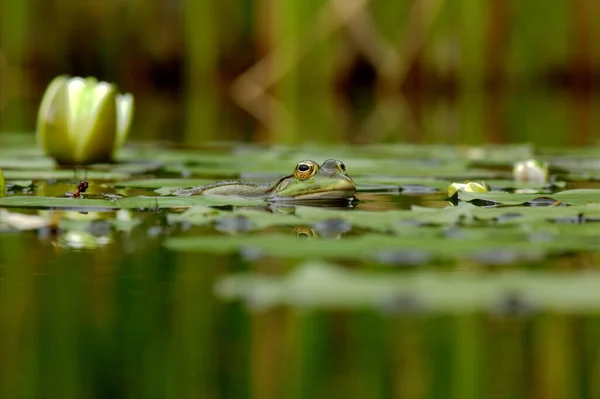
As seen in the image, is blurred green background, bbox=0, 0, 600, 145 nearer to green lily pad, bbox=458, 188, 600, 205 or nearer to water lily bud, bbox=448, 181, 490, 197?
water lily bud, bbox=448, 181, 490, 197

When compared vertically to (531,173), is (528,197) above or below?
below

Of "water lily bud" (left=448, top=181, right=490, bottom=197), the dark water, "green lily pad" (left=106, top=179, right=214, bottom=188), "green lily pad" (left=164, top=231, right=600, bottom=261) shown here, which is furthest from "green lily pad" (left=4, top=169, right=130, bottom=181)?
the dark water

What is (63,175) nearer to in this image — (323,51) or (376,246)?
(376,246)

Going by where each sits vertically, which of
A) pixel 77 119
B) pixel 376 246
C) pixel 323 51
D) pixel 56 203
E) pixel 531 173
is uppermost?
pixel 323 51

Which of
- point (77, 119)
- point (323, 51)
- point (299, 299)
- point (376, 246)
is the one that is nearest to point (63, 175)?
point (77, 119)

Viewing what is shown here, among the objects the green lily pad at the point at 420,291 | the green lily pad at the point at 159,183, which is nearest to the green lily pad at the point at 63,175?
the green lily pad at the point at 159,183

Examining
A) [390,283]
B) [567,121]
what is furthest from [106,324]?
[567,121]

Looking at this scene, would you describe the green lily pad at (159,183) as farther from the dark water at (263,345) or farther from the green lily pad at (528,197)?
the dark water at (263,345)

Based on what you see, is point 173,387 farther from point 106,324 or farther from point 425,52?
point 425,52
